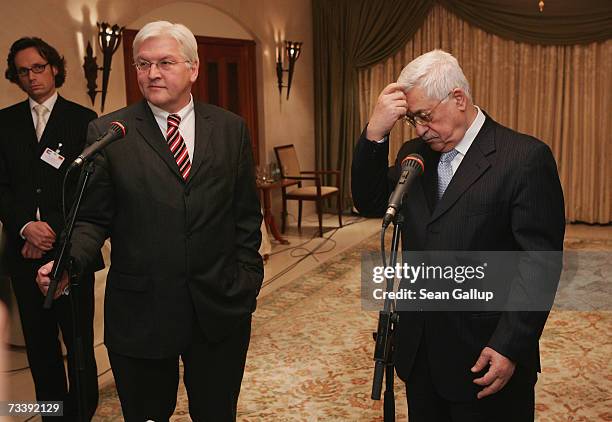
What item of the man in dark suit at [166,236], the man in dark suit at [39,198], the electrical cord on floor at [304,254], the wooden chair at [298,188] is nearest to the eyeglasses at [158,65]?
the man in dark suit at [166,236]

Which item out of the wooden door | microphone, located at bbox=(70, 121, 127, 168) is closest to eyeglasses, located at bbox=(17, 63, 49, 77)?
microphone, located at bbox=(70, 121, 127, 168)

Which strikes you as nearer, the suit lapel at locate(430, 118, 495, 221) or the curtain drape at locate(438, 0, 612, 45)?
the suit lapel at locate(430, 118, 495, 221)

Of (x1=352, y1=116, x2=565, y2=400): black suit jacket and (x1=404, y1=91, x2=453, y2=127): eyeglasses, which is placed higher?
(x1=404, y1=91, x2=453, y2=127): eyeglasses

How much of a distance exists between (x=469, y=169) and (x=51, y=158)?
1726 millimetres

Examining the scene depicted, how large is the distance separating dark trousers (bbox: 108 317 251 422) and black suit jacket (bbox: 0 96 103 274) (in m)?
0.83

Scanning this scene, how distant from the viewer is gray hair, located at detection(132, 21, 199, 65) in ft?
6.06

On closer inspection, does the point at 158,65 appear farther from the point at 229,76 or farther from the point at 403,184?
the point at 229,76

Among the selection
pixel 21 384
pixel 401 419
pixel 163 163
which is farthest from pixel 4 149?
pixel 401 419

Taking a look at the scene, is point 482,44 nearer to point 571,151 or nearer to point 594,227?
point 571,151

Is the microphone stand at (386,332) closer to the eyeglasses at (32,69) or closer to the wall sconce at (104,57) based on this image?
the eyeglasses at (32,69)

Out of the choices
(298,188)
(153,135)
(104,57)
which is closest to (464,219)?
(153,135)

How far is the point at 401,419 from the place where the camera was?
118 inches

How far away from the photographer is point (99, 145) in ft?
5.27

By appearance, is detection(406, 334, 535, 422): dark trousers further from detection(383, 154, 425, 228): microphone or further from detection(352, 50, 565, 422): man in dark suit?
detection(383, 154, 425, 228): microphone
